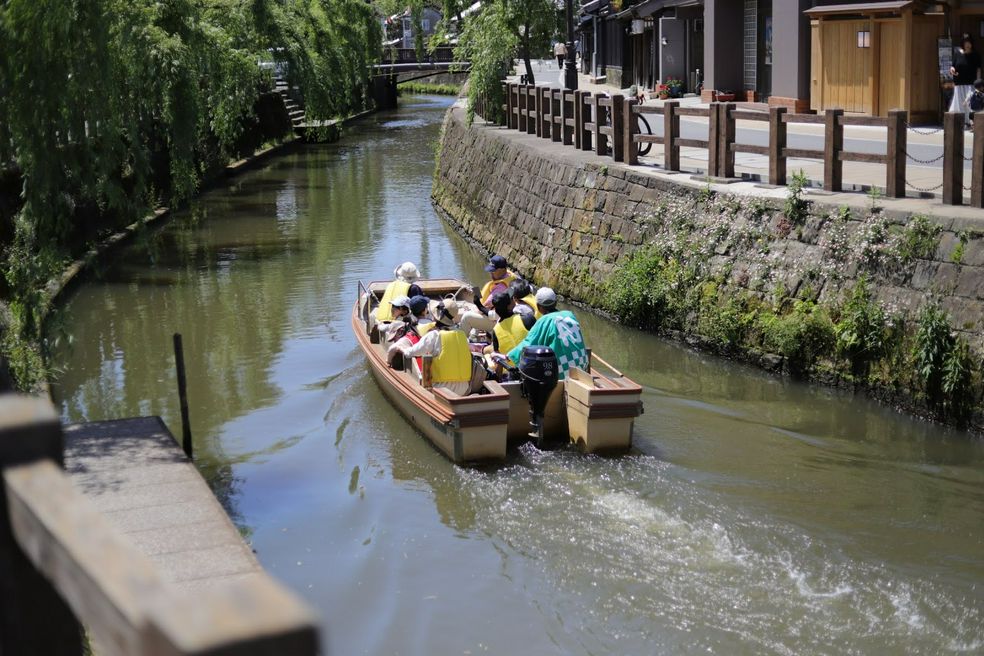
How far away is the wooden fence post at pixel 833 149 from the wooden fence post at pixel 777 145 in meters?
0.76

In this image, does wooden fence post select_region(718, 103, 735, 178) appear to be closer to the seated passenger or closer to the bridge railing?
the seated passenger

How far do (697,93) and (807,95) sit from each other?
31.1 feet

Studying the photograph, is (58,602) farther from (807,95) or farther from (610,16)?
(610,16)

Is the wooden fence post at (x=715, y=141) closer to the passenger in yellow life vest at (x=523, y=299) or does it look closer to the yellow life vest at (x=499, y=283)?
the yellow life vest at (x=499, y=283)

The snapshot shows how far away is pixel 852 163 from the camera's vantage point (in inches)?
625

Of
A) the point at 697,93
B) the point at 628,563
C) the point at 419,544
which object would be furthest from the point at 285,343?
the point at 697,93

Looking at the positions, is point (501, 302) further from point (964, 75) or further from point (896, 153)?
point (964, 75)

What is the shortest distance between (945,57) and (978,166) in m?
9.81

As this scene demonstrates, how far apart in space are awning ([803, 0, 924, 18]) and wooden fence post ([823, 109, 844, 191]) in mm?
8531

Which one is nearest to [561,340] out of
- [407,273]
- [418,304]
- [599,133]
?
[418,304]

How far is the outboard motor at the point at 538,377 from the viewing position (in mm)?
10523

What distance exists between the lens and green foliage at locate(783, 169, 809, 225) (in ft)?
42.1

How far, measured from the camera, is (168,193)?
1048 inches

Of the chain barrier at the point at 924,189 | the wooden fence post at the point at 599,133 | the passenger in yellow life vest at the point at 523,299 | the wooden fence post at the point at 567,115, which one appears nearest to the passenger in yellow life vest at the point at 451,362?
the passenger in yellow life vest at the point at 523,299
